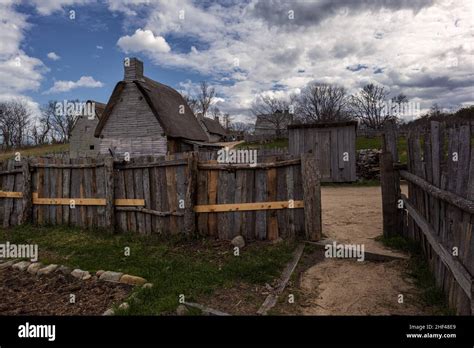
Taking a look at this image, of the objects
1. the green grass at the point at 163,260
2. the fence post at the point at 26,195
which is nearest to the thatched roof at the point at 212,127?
the fence post at the point at 26,195

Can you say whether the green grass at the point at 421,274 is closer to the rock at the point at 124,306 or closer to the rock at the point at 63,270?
the rock at the point at 124,306

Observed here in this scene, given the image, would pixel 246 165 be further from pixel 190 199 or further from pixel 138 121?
pixel 138 121

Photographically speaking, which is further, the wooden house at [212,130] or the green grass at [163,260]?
the wooden house at [212,130]

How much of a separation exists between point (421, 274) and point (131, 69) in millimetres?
23150

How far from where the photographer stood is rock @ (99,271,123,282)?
4.82 meters

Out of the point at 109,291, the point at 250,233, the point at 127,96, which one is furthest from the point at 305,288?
the point at 127,96

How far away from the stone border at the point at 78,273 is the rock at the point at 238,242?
1.92m

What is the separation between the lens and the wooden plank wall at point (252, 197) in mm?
6133

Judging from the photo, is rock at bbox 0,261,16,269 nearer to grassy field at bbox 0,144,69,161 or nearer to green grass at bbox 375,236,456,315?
green grass at bbox 375,236,456,315

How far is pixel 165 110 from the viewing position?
2397 cm

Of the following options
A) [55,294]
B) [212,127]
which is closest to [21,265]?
[55,294]

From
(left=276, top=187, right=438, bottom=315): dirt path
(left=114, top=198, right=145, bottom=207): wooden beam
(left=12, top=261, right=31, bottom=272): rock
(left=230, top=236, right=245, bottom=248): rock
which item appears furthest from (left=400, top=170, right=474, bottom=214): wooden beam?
(left=12, top=261, right=31, bottom=272): rock
